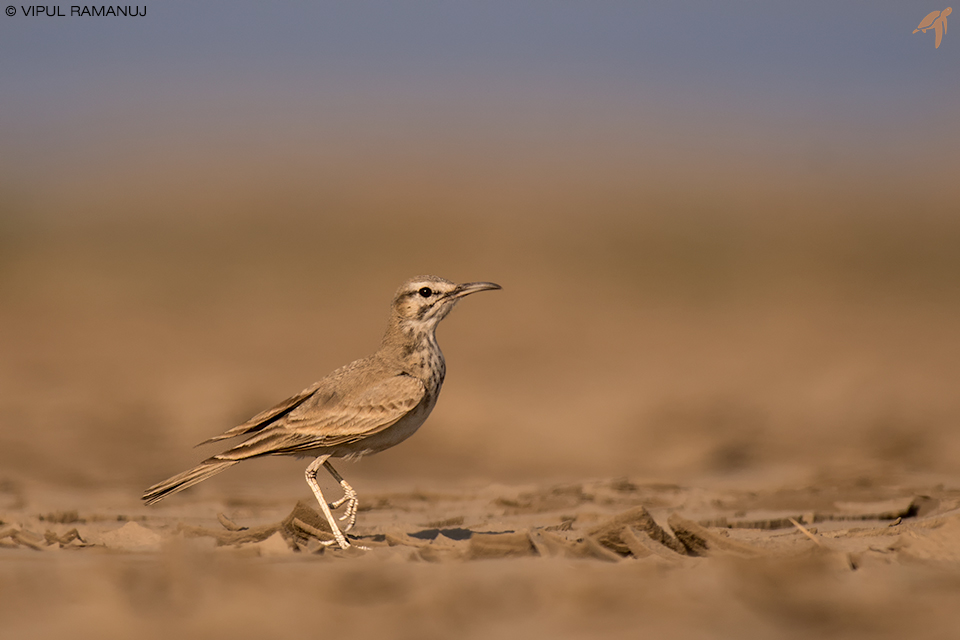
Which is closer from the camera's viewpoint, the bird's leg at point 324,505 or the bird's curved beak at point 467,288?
the bird's leg at point 324,505

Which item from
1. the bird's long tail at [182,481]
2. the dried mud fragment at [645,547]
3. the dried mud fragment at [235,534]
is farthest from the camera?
the bird's long tail at [182,481]

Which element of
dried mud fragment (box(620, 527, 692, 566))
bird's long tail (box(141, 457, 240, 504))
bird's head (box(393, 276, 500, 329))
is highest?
bird's head (box(393, 276, 500, 329))

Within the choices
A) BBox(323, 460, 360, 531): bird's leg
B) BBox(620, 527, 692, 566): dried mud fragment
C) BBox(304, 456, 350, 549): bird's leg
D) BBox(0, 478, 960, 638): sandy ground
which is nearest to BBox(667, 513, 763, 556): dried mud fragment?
BBox(0, 478, 960, 638): sandy ground

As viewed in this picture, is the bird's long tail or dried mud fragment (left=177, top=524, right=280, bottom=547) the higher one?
the bird's long tail

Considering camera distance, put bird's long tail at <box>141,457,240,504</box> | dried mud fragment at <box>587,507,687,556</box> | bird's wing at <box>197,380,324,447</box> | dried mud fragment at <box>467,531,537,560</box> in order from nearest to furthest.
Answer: dried mud fragment at <box>467,531,537,560</box> < dried mud fragment at <box>587,507,687,556</box> < bird's long tail at <box>141,457,240,504</box> < bird's wing at <box>197,380,324,447</box>

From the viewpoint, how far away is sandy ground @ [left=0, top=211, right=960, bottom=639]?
459 cm

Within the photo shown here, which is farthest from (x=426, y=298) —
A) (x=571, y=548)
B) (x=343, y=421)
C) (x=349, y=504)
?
(x=571, y=548)

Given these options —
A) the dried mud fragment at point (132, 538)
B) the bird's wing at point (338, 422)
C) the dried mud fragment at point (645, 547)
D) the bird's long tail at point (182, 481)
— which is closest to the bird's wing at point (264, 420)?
the bird's wing at point (338, 422)

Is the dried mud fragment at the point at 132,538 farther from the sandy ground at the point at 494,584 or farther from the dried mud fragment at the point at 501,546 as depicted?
the dried mud fragment at the point at 501,546

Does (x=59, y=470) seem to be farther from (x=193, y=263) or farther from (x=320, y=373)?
(x=193, y=263)

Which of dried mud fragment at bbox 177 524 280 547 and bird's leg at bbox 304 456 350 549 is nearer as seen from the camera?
bird's leg at bbox 304 456 350 549

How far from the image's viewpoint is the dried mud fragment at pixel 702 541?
587cm

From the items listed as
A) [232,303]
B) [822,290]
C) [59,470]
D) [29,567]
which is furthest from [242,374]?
[822,290]

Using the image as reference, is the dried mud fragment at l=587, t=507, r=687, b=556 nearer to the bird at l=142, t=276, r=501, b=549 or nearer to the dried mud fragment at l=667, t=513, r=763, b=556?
the dried mud fragment at l=667, t=513, r=763, b=556
